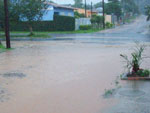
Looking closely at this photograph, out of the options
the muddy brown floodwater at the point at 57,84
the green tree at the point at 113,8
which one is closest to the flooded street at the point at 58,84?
the muddy brown floodwater at the point at 57,84

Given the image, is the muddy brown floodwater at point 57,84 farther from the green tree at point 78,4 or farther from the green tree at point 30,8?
the green tree at point 78,4

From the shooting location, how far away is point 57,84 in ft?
33.5

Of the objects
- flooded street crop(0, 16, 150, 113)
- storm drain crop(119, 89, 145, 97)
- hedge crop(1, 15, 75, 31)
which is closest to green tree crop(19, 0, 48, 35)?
hedge crop(1, 15, 75, 31)

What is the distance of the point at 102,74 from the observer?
11938 millimetres

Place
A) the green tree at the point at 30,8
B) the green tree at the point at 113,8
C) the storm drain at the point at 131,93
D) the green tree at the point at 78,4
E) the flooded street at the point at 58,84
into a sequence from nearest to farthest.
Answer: the flooded street at the point at 58,84
the storm drain at the point at 131,93
the green tree at the point at 30,8
the green tree at the point at 113,8
the green tree at the point at 78,4

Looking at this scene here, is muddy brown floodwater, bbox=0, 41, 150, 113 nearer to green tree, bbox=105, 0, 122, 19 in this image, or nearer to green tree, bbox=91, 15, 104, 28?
green tree, bbox=91, 15, 104, 28

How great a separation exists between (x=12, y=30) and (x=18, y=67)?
39.1 meters

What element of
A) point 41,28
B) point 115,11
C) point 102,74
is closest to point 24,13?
point 41,28

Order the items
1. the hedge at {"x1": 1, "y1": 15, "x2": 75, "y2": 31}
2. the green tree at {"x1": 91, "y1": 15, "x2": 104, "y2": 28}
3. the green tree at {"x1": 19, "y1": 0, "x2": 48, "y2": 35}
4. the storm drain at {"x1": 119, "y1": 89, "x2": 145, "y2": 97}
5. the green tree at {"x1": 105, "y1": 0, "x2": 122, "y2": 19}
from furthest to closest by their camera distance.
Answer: the green tree at {"x1": 105, "y1": 0, "x2": 122, "y2": 19} < the green tree at {"x1": 91, "y1": 15, "x2": 104, "y2": 28} < the hedge at {"x1": 1, "y1": 15, "x2": 75, "y2": 31} < the green tree at {"x1": 19, "y1": 0, "x2": 48, "y2": 35} < the storm drain at {"x1": 119, "y1": 89, "x2": 145, "y2": 97}

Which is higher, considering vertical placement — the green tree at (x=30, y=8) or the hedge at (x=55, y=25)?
the green tree at (x=30, y=8)

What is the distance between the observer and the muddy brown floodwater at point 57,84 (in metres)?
7.70

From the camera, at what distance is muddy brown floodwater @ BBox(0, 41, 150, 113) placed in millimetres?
7699

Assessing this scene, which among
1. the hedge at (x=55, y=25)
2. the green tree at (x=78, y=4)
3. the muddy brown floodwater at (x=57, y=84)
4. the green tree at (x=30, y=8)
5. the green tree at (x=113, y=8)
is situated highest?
the green tree at (x=78, y=4)

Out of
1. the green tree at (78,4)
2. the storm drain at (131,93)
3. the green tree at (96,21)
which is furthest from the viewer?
the green tree at (78,4)
